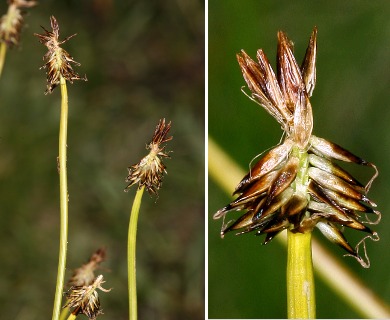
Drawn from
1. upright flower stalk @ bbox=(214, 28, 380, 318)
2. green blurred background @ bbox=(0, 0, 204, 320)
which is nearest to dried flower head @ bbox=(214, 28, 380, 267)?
upright flower stalk @ bbox=(214, 28, 380, 318)

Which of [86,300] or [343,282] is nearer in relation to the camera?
[86,300]

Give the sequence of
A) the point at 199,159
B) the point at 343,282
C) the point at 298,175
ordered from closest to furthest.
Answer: the point at 298,175 → the point at 343,282 → the point at 199,159

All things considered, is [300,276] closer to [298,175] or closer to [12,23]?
[298,175]

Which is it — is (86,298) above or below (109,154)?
below

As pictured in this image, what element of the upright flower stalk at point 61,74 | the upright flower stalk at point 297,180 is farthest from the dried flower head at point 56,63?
the upright flower stalk at point 297,180

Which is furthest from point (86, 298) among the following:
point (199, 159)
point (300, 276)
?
point (199, 159)

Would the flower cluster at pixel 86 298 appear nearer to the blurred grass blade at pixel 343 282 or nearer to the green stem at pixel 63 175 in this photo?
the green stem at pixel 63 175

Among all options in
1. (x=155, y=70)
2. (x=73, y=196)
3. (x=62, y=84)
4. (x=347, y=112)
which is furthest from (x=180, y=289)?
(x=62, y=84)
